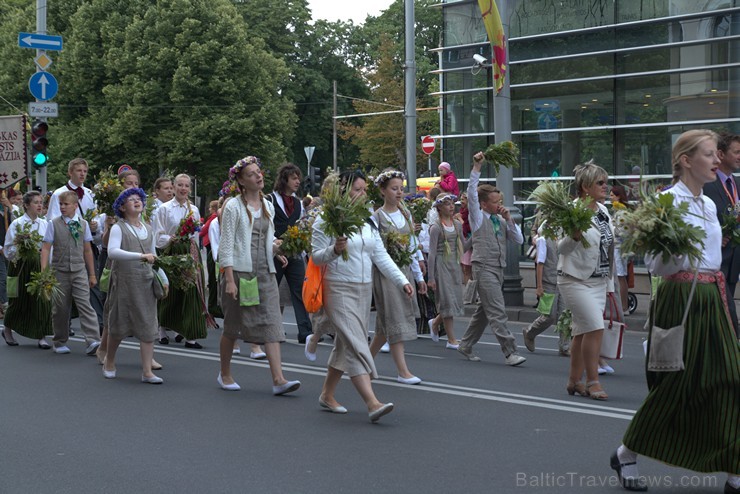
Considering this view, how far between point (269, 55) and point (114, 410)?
43.5 meters

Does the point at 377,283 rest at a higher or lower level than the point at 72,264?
lower

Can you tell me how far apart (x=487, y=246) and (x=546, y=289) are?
138cm

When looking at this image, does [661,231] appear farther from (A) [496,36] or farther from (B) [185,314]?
(A) [496,36]

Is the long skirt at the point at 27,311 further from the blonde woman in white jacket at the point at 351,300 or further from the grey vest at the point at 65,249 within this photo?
the blonde woman in white jacket at the point at 351,300

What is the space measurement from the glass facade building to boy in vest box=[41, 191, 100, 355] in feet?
34.2

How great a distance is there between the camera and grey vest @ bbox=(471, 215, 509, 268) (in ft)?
37.8

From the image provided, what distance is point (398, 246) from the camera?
10078 mm

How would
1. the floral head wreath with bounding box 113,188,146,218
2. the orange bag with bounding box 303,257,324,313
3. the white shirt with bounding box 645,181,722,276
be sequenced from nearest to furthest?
the white shirt with bounding box 645,181,722,276, the orange bag with bounding box 303,257,324,313, the floral head wreath with bounding box 113,188,146,218

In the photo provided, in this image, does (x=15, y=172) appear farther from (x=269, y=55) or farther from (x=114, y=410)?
(x=269, y=55)

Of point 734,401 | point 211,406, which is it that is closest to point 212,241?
point 211,406

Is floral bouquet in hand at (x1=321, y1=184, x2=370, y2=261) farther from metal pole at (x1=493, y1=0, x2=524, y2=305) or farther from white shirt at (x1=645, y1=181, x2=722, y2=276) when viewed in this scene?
metal pole at (x1=493, y1=0, x2=524, y2=305)

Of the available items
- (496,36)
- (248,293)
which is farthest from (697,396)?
(496,36)

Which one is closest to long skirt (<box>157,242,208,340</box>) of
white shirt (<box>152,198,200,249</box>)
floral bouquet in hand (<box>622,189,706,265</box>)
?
white shirt (<box>152,198,200,249</box>)

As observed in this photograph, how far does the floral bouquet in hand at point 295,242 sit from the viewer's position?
30.1 ft
